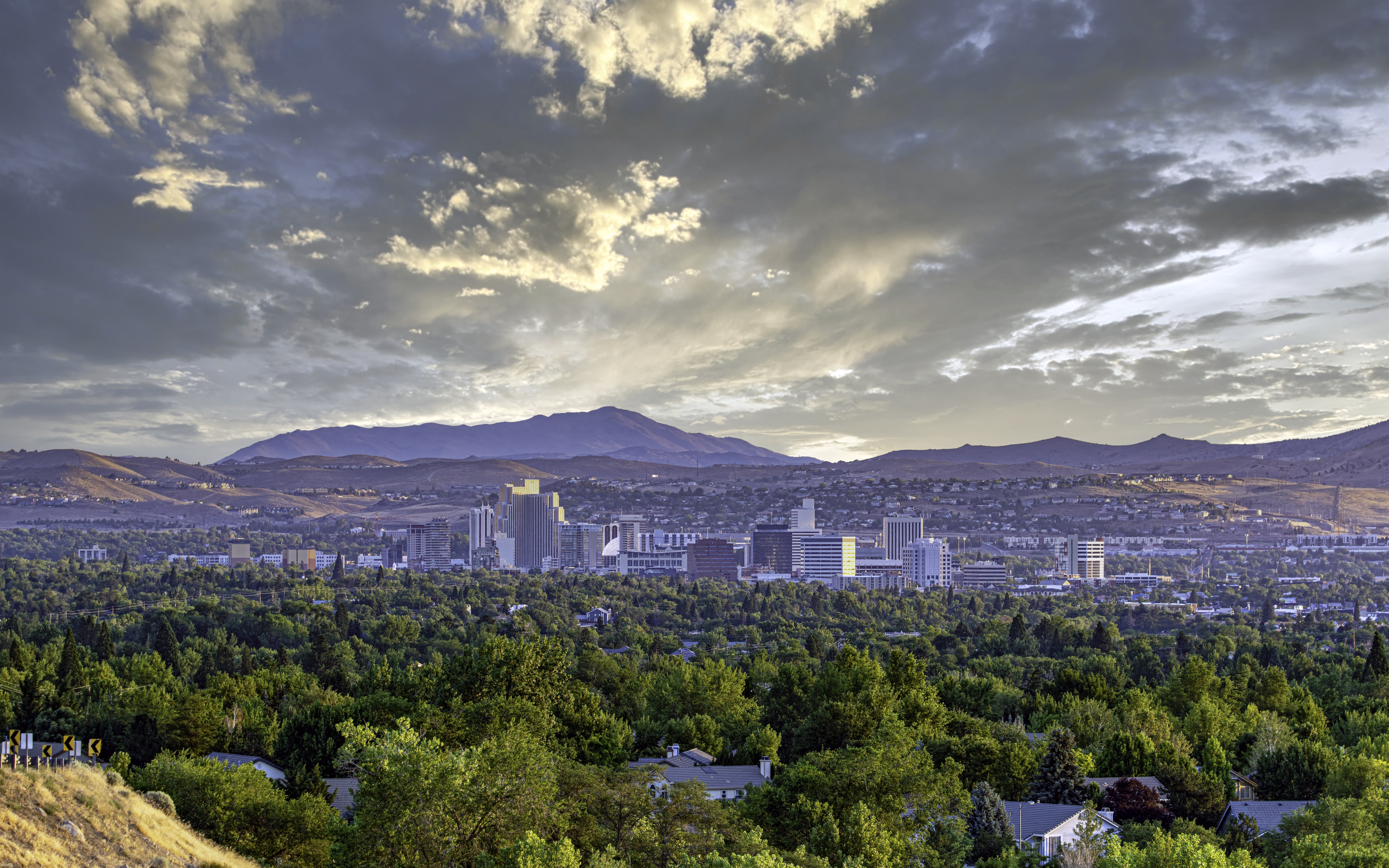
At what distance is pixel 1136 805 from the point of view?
3944 cm

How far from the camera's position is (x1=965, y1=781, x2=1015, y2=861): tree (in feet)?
117

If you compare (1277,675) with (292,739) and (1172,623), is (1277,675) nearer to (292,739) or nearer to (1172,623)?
(292,739)

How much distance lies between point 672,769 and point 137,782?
19.2 metres

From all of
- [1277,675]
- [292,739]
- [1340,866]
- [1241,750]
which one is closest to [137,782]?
[292,739]

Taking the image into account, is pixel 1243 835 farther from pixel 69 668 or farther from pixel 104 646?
pixel 104 646

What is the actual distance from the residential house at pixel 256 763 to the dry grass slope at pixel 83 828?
15.0 metres

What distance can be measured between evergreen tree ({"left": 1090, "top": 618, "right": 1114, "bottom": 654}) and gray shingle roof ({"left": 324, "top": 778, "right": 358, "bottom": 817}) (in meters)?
67.3

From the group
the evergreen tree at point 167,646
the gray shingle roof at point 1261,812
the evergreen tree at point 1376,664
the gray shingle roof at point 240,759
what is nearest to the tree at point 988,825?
the gray shingle roof at point 1261,812

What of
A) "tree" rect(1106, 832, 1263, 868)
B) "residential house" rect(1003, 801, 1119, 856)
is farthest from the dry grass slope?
"residential house" rect(1003, 801, 1119, 856)

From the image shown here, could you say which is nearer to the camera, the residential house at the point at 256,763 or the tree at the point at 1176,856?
the tree at the point at 1176,856

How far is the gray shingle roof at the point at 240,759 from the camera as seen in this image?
4528 centimetres

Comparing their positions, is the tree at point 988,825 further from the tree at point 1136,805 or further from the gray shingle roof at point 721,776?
the gray shingle roof at point 721,776

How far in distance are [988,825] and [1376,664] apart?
48479 millimetres

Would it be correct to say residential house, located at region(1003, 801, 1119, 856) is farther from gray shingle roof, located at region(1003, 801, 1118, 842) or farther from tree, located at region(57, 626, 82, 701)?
tree, located at region(57, 626, 82, 701)
